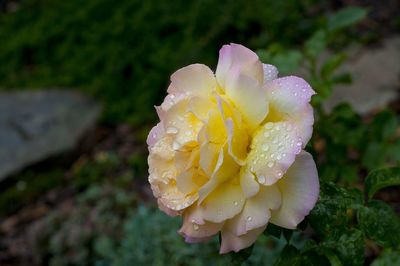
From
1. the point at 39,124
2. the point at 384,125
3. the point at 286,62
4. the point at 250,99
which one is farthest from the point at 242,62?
the point at 39,124

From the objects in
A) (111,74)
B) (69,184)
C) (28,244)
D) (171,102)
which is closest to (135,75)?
(111,74)

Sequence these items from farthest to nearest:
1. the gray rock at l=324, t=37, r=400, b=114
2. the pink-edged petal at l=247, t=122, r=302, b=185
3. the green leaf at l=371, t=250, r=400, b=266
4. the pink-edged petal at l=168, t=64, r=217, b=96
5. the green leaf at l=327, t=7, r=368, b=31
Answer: the gray rock at l=324, t=37, r=400, b=114 → the green leaf at l=327, t=7, r=368, b=31 → the green leaf at l=371, t=250, r=400, b=266 → the pink-edged petal at l=168, t=64, r=217, b=96 → the pink-edged petal at l=247, t=122, r=302, b=185

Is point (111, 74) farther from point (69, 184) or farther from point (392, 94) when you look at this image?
point (392, 94)

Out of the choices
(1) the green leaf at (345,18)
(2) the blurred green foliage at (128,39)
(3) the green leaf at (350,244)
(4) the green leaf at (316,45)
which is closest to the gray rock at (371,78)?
(2) the blurred green foliage at (128,39)


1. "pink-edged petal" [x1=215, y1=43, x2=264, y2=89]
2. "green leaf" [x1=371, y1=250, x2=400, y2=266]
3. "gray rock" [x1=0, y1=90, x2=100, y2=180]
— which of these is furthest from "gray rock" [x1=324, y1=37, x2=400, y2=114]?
"pink-edged petal" [x1=215, y1=43, x2=264, y2=89]

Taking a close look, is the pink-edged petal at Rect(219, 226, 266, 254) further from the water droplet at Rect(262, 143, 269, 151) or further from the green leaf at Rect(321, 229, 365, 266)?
the green leaf at Rect(321, 229, 365, 266)

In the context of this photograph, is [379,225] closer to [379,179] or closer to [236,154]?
[379,179]
